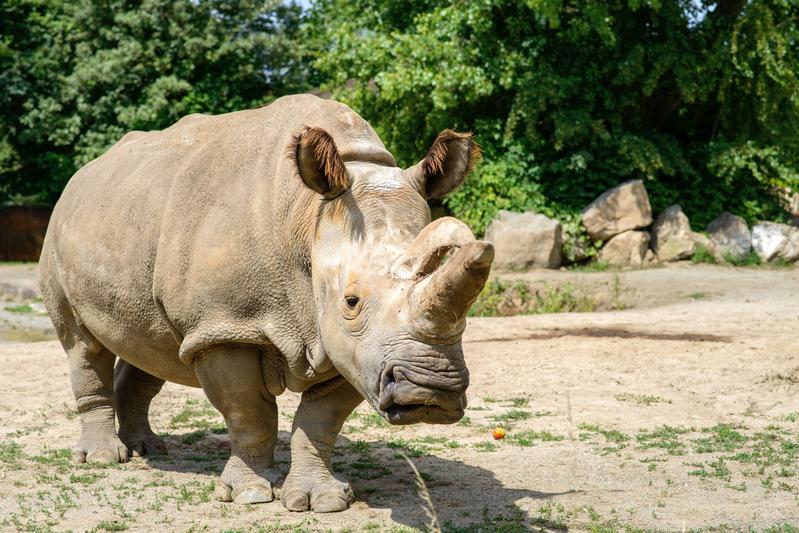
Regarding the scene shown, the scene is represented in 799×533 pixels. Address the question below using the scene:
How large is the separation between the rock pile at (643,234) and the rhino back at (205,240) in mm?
11815

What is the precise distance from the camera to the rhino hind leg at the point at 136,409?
670 centimetres

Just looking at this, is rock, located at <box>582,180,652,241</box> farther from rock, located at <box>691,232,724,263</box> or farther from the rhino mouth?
the rhino mouth

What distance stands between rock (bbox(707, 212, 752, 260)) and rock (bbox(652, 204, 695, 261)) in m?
0.61

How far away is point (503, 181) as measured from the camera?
19172 millimetres

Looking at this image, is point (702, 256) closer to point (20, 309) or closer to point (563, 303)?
point (563, 303)

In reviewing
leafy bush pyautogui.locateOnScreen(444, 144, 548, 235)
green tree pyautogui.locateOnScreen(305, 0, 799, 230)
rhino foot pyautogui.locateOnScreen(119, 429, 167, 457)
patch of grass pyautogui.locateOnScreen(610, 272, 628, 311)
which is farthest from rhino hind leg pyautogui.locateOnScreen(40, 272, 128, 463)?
leafy bush pyautogui.locateOnScreen(444, 144, 548, 235)

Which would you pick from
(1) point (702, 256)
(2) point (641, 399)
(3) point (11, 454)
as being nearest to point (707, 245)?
(1) point (702, 256)

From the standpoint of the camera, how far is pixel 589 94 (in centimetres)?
1870

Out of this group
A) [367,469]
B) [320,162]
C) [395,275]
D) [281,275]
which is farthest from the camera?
[367,469]

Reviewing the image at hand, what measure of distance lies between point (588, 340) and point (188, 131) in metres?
5.37

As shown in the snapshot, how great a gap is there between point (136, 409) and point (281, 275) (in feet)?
7.64

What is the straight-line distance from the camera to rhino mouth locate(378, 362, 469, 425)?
402 cm

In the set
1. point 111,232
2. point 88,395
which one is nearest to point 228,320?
point 111,232

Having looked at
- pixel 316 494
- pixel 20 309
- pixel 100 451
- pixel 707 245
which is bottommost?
pixel 20 309
